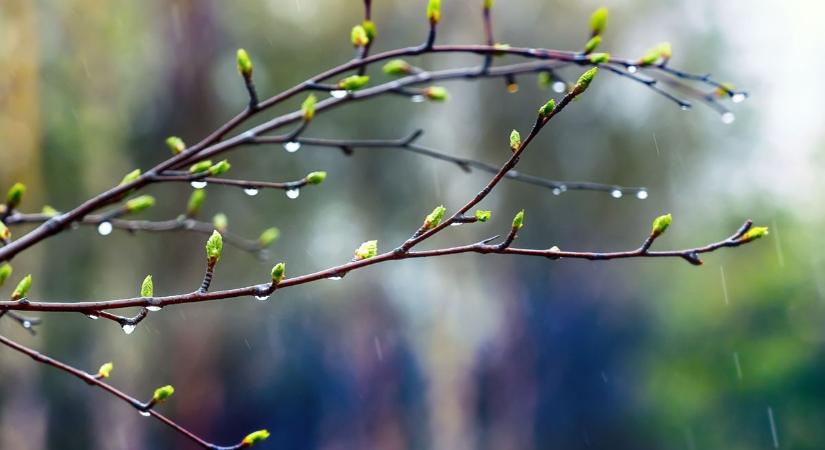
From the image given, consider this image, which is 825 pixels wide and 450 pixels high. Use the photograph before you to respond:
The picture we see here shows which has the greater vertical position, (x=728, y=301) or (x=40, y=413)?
(x=728, y=301)

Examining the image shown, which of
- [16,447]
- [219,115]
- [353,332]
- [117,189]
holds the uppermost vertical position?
[219,115]

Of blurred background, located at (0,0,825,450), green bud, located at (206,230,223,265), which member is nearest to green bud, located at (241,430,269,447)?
green bud, located at (206,230,223,265)

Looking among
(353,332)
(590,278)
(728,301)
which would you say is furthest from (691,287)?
(353,332)

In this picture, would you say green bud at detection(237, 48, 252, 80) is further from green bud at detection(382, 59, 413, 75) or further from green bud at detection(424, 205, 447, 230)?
green bud at detection(424, 205, 447, 230)

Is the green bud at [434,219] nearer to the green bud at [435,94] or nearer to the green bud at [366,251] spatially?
the green bud at [366,251]

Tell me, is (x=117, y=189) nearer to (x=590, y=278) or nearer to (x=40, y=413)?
(x=40, y=413)

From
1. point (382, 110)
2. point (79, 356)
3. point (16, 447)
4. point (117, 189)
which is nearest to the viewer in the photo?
point (117, 189)

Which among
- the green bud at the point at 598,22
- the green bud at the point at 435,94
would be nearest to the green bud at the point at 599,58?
the green bud at the point at 598,22

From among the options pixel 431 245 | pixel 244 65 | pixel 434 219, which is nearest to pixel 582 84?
pixel 434 219

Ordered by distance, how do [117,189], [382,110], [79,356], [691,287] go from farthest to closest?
[691,287] → [382,110] → [79,356] → [117,189]
